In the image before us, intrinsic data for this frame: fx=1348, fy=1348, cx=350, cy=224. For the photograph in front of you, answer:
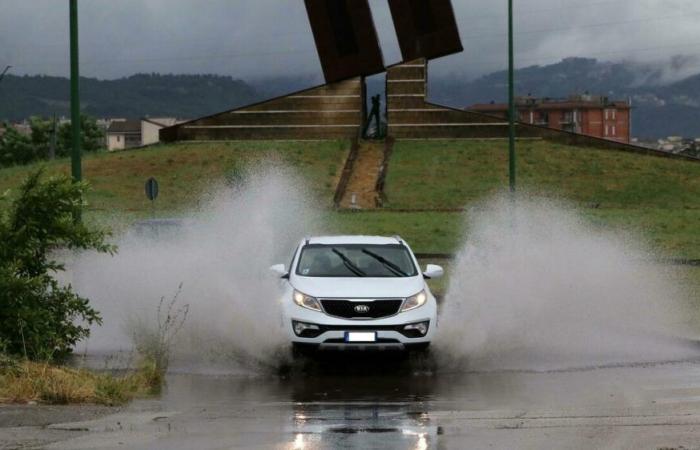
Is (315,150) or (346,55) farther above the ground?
(346,55)

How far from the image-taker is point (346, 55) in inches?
2766

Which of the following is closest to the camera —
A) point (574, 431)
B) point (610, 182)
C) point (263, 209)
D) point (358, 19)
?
point (574, 431)

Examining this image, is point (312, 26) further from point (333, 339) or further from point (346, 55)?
point (333, 339)

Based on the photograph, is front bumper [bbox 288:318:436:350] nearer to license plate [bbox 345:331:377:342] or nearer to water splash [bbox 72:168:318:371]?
license plate [bbox 345:331:377:342]

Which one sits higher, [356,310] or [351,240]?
[351,240]

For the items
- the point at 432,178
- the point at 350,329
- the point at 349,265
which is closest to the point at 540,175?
the point at 432,178

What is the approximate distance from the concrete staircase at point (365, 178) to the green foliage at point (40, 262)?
4070 cm

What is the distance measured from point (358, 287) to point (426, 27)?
55352 millimetres

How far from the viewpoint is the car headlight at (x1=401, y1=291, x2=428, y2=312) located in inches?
620

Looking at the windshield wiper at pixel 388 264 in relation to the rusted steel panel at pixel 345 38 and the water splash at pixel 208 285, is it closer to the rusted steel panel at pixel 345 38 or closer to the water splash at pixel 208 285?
the water splash at pixel 208 285

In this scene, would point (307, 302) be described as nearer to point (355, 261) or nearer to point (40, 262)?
point (355, 261)

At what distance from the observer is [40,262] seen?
1567 centimetres

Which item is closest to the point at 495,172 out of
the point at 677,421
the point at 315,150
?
the point at 315,150

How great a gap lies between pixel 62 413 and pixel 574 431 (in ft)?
14.4
